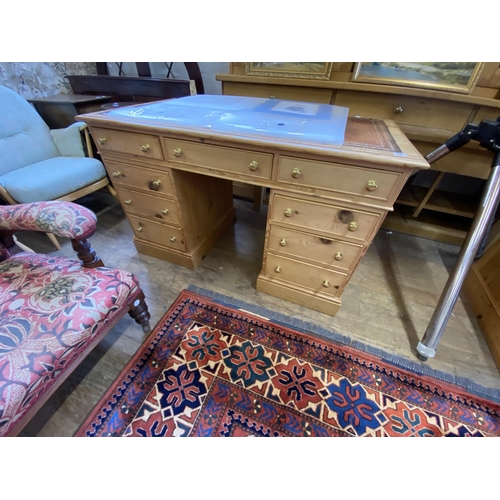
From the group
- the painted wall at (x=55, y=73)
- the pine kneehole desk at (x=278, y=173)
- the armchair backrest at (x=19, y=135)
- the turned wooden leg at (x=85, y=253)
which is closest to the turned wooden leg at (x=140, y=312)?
the turned wooden leg at (x=85, y=253)

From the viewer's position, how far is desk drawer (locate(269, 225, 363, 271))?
0.99m

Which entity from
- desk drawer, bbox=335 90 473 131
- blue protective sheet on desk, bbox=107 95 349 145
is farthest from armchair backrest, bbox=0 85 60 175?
desk drawer, bbox=335 90 473 131

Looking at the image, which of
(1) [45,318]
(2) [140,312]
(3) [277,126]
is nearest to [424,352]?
(3) [277,126]

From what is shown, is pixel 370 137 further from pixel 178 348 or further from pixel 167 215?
pixel 178 348

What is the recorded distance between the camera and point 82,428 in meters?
0.86

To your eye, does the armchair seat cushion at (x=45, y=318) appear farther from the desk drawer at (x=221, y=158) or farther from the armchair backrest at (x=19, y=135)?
the armchair backrest at (x=19, y=135)

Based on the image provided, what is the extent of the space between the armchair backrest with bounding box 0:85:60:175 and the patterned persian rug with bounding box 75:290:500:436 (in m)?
1.59

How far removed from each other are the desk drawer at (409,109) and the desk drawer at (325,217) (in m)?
0.88

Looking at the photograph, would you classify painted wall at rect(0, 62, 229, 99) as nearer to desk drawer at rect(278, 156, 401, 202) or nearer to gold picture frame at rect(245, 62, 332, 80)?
gold picture frame at rect(245, 62, 332, 80)

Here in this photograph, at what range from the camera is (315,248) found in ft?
3.46

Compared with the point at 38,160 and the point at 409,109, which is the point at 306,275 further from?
the point at 38,160

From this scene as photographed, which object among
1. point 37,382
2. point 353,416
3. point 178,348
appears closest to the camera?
point 37,382
